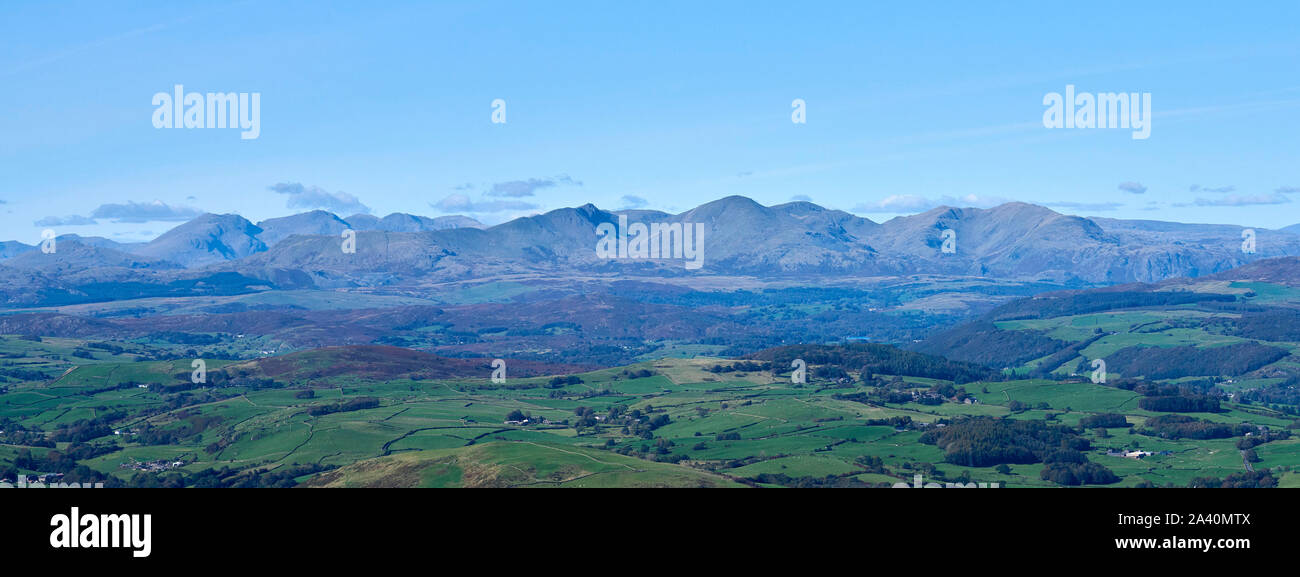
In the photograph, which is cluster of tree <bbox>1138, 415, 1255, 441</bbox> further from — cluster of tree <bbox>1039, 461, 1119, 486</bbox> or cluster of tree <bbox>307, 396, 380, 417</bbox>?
cluster of tree <bbox>307, 396, 380, 417</bbox>

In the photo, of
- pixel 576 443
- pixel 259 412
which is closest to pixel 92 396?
pixel 259 412

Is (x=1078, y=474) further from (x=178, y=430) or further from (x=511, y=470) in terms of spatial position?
(x=178, y=430)

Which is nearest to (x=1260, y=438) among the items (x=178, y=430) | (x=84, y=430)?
(x=178, y=430)

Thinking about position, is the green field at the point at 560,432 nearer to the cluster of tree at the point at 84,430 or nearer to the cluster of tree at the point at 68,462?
the cluster of tree at the point at 84,430

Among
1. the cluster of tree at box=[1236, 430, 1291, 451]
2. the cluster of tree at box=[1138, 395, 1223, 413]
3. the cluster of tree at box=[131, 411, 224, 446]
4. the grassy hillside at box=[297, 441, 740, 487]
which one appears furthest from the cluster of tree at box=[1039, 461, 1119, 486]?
the cluster of tree at box=[131, 411, 224, 446]
